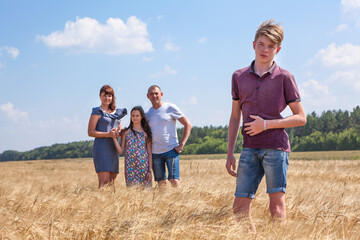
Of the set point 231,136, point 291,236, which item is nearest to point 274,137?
point 231,136

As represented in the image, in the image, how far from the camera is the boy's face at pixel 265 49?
293 cm

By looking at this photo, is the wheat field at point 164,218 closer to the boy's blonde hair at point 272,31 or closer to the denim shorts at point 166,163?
the denim shorts at point 166,163

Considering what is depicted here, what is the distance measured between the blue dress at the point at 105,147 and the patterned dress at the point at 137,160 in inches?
9.7

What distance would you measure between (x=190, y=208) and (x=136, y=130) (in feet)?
7.90

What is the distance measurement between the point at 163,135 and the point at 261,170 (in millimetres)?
2684

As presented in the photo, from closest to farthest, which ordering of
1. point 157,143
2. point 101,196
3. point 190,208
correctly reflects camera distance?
point 190,208 → point 101,196 → point 157,143

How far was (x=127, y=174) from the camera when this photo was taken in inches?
227

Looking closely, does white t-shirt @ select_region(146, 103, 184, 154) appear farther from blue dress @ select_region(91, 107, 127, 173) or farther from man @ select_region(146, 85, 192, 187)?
blue dress @ select_region(91, 107, 127, 173)

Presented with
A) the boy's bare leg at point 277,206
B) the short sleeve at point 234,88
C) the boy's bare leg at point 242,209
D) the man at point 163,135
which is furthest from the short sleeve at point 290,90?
the man at point 163,135

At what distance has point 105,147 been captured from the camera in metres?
5.75

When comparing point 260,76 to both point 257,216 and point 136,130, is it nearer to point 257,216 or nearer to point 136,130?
point 257,216

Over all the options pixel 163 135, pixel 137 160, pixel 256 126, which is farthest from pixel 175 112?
pixel 256 126

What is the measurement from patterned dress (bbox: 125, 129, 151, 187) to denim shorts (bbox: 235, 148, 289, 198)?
2867 millimetres

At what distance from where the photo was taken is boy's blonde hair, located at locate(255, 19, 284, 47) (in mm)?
2896
